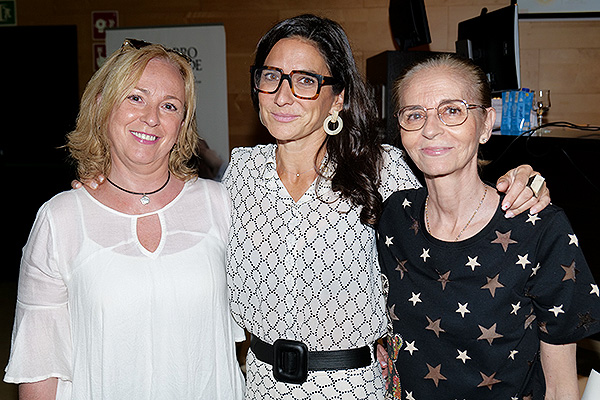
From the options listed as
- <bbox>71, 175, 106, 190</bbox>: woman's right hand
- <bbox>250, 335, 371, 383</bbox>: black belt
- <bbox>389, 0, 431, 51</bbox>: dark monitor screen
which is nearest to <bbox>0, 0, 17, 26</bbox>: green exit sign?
<bbox>389, 0, 431, 51</bbox>: dark monitor screen

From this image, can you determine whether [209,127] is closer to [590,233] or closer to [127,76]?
[590,233]

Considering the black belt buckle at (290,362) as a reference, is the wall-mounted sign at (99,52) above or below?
above

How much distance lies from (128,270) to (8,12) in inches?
247

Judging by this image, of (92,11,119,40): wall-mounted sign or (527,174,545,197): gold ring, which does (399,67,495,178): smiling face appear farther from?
(92,11,119,40): wall-mounted sign

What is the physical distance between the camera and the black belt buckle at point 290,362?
1.88m

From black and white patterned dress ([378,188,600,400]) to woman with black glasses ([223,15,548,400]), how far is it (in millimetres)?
214

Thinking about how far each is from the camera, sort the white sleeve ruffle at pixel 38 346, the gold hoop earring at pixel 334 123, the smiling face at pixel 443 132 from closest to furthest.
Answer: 1. the smiling face at pixel 443 132
2. the white sleeve ruffle at pixel 38 346
3. the gold hoop earring at pixel 334 123

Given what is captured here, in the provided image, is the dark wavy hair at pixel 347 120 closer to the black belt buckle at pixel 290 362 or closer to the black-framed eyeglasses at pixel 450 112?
the black-framed eyeglasses at pixel 450 112

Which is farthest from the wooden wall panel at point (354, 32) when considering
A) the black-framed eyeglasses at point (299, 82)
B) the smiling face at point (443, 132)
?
the smiling face at point (443, 132)

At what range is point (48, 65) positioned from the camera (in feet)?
22.5

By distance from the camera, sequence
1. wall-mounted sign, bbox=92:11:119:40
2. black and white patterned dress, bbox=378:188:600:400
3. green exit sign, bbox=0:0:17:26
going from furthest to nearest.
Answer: green exit sign, bbox=0:0:17:26
wall-mounted sign, bbox=92:11:119:40
black and white patterned dress, bbox=378:188:600:400

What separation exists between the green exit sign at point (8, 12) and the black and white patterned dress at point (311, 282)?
6.17 m

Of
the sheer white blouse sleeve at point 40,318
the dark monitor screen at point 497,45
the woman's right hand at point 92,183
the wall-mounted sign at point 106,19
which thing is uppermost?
the wall-mounted sign at point 106,19

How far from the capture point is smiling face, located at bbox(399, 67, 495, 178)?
1727 millimetres
